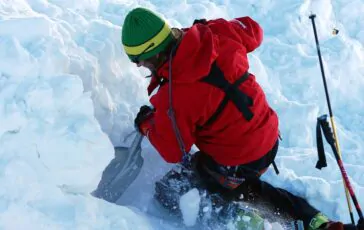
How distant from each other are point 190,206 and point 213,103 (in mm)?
1005

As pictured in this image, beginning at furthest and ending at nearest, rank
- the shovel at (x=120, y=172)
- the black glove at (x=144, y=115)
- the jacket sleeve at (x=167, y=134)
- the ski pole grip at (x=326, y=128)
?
the shovel at (x=120, y=172), the black glove at (x=144, y=115), the ski pole grip at (x=326, y=128), the jacket sleeve at (x=167, y=134)

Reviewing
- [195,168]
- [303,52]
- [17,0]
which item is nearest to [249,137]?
[195,168]

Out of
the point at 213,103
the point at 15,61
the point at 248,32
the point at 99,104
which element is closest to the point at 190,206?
the point at 213,103

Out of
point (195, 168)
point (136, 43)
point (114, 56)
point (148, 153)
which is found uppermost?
point (136, 43)

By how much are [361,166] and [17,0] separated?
12.2 feet

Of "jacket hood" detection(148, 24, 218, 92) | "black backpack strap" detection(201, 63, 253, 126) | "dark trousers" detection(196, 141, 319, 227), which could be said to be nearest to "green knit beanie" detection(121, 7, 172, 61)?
"jacket hood" detection(148, 24, 218, 92)

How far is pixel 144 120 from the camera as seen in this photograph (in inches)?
152

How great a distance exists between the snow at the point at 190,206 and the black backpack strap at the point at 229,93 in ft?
2.36

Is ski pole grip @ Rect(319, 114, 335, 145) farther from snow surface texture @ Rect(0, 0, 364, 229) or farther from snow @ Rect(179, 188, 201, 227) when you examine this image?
snow @ Rect(179, 188, 201, 227)

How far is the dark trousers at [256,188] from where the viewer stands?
12.8 ft

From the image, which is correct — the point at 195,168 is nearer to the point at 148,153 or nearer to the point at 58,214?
the point at 148,153

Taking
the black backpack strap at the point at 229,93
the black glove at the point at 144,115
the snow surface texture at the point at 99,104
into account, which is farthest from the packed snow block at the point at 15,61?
the black backpack strap at the point at 229,93

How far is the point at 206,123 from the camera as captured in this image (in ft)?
11.7

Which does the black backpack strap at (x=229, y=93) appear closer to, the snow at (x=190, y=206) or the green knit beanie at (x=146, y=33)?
the green knit beanie at (x=146, y=33)
